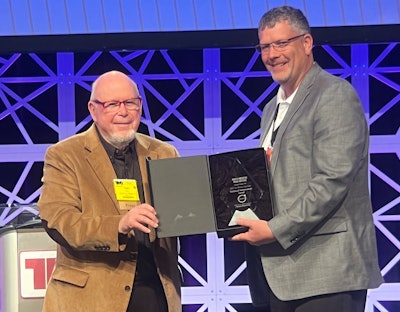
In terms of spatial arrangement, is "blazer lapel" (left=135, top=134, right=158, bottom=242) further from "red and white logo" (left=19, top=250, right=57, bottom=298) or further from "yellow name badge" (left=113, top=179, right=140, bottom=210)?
"red and white logo" (left=19, top=250, right=57, bottom=298)

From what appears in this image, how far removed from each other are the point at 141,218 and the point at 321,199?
0.58 m

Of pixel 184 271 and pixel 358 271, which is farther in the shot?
pixel 184 271

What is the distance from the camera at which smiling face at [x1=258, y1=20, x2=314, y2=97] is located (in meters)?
2.41

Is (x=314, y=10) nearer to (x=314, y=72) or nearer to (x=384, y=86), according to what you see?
(x=384, y=86)

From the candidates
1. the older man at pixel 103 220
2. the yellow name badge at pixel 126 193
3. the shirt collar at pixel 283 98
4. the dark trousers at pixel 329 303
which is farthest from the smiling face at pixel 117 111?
the dark trousers at pixel 329 303

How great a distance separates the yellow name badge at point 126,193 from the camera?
101 inches

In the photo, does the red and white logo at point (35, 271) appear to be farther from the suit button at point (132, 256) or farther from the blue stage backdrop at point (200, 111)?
the blue stage backdrop at point (200, 111)

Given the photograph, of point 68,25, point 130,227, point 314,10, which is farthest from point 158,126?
point 130,227

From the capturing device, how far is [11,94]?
5.45 metres

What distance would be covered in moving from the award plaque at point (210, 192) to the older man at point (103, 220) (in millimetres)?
126

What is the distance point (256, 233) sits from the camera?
2.35 m

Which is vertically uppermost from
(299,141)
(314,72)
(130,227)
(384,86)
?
(384,86)

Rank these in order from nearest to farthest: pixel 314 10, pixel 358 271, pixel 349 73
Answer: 1. pixel 358 271
2. pixel 314 10
3. pixel 349 73

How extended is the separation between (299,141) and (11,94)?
3.51 meters
